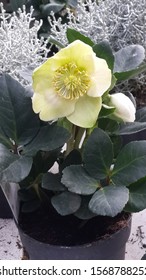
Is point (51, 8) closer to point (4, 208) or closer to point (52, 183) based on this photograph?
point (4, 208)

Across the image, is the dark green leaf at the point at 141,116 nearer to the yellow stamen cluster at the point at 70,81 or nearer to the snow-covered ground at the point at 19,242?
the yellow stamen cluster at the point at 70,81

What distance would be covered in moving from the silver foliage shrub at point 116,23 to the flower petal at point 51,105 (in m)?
0.49

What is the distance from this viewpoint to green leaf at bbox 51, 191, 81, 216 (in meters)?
0.52

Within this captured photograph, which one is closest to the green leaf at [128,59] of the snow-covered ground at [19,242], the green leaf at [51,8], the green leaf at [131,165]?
the green leaf at [131,165]

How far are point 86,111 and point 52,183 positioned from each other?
10 centimetres

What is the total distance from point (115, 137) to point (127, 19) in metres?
0.46

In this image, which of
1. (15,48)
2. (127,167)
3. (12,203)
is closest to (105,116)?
(127,167)

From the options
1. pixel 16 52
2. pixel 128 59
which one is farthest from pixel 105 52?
pixel 16 52

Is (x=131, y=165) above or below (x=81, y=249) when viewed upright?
above

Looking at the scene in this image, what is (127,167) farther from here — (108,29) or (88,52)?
(108,29)

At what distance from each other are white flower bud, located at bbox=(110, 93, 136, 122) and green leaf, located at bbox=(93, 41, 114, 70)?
45 millimetres

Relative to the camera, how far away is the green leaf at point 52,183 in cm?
54

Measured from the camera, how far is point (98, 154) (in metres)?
0.52

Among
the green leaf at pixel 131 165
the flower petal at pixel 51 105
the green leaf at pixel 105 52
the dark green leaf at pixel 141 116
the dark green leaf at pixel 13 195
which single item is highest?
the green leaf at pixel 105 52
